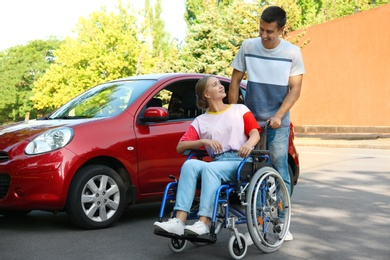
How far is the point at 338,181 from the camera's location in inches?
437

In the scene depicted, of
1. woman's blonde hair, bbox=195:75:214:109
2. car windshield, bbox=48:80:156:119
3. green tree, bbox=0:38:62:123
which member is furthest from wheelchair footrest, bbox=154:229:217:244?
green tree, bbox=0:38:62:123

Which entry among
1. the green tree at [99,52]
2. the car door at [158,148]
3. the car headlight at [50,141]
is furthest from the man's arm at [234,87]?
the green tree at [99,52]

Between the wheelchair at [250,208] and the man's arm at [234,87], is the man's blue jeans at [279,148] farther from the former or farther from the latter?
the man's arm at [234,87]

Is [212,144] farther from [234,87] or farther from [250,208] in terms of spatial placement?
[234,87]

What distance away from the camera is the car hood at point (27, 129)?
6.61 meters

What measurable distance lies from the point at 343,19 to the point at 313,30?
8.06 ft

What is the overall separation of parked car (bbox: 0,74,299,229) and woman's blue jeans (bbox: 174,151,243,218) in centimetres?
160

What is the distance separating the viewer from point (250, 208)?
16.6 feet

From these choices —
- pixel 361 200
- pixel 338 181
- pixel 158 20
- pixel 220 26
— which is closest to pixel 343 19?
pixel 220 26

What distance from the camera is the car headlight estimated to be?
645 cm

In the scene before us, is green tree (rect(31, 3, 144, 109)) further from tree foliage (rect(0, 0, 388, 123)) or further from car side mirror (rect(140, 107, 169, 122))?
car side mirror (rect(140, 107, 169, 122))

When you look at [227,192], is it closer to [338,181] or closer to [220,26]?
[338,181]

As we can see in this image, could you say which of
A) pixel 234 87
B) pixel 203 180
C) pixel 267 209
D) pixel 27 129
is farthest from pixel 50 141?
pixel 267 209

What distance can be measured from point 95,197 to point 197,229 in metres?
1.88
